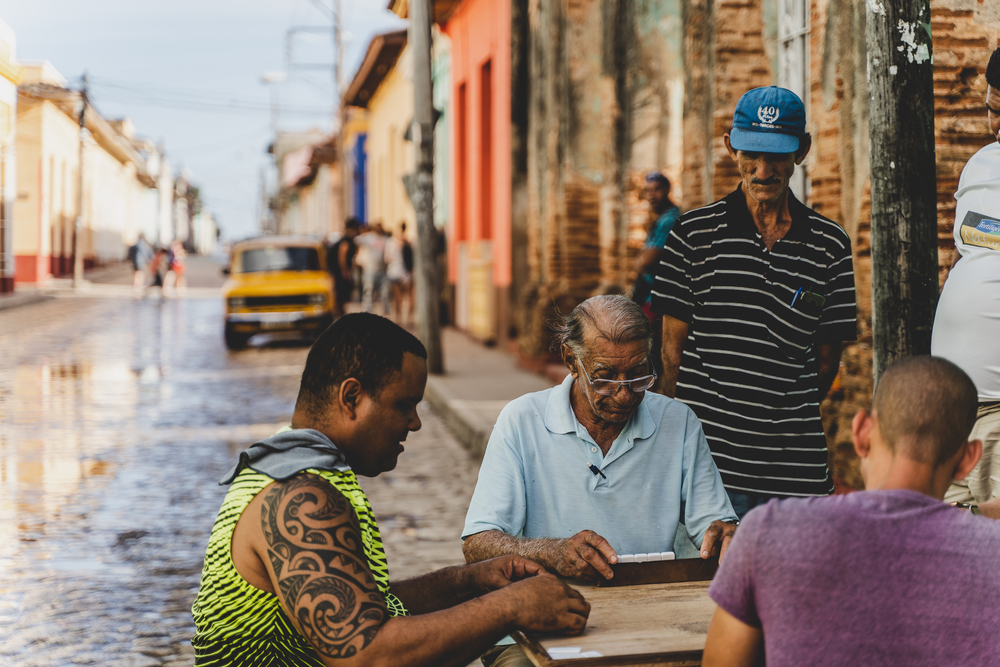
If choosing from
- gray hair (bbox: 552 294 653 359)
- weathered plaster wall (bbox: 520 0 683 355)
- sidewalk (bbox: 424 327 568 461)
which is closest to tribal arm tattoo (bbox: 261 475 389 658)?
→ gray hair (bbox: 552 294 653 359)

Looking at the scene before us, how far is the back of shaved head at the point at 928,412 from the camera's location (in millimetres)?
1871

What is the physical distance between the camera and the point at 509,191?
15219mm

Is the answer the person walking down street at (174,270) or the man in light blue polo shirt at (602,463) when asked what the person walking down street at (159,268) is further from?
the man in light blue polo shirt at (602,463)

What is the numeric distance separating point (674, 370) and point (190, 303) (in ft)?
94.7

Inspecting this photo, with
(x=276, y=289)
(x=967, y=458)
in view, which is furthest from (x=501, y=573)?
(x=276, y=289)

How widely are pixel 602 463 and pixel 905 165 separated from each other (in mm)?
1164

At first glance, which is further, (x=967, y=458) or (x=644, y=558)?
(x=644, y=558)

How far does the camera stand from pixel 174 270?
34562 mm

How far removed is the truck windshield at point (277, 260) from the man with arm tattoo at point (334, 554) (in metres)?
17.3

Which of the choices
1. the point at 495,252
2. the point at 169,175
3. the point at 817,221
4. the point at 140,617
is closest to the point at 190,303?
the point at 495,252

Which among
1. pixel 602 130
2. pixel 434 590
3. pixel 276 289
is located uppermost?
pixel 602 130

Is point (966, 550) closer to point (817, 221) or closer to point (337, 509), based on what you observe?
point (337, 509)

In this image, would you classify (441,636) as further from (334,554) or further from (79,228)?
(79,228)

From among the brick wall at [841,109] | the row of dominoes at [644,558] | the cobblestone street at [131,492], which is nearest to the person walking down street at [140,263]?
the cobblestone street at [131,492]
